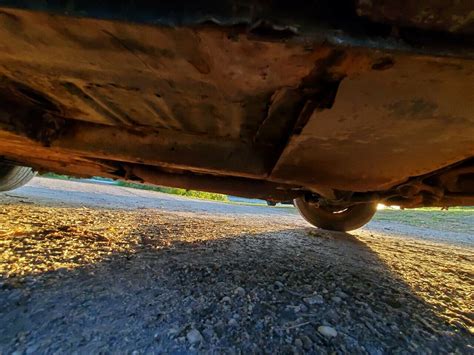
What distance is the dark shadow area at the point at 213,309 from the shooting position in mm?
728

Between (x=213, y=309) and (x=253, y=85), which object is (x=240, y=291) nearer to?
(x=213, y=309)

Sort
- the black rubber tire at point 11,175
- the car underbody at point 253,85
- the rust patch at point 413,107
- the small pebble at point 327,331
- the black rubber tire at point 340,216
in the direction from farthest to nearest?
the black rubber tire at point 340,216, the black rubber tire at point 11,175, the small pebble at point 327,331, the rust patch at point 413,107, the car underbody at point 253,85

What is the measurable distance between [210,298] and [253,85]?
712 millimetres

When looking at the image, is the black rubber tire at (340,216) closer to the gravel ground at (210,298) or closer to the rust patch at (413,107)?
the gravel ground at (210,298)

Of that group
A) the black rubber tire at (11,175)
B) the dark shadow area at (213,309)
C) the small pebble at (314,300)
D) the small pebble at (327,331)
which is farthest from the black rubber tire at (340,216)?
the black rubber tire at (11,175)

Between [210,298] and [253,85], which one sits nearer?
[253,85]

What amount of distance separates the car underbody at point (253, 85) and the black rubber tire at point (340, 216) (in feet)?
3.99

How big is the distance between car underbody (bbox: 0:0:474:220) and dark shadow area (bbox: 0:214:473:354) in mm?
450

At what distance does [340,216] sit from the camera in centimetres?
263

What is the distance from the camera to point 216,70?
644mm

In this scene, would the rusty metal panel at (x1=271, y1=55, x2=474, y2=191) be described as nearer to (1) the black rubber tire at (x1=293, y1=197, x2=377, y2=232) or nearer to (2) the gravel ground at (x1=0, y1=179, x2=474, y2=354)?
(2) the gravel ground at (x1=0, y1=179, x2=474, y2=354)

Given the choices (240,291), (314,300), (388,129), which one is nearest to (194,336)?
(240,291)

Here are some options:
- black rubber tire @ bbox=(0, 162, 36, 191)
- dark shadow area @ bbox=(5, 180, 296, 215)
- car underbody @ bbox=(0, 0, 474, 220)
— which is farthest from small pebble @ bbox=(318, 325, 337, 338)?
dark shadow area @ bbox=(5, 180, 296, 215)

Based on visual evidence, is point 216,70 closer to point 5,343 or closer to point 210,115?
point 210,115
